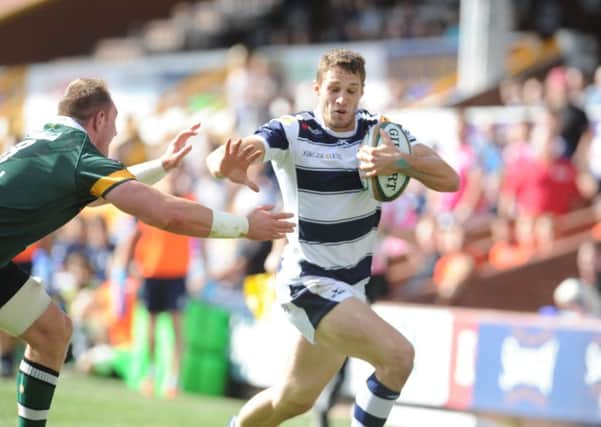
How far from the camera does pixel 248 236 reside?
624 centimetres

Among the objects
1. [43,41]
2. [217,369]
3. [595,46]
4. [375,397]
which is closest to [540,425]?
[375,397]

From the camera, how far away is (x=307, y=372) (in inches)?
277

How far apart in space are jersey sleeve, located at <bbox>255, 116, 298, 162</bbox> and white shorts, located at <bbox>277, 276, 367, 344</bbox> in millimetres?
704

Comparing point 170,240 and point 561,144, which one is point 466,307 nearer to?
point 561,144

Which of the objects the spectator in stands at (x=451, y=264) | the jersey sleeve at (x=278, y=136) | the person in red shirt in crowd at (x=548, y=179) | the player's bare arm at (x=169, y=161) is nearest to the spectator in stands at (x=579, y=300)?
the spectator in stands at (x=451, y=264)

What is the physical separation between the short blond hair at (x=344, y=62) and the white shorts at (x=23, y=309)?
1.97 m

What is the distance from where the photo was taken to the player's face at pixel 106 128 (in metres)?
6.62

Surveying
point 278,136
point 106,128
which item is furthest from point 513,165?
point 106,128

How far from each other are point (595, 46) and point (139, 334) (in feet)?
33.0

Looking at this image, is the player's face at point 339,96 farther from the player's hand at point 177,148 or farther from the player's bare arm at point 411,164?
the player's hand at point 177,148

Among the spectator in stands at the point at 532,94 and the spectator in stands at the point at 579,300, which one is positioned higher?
the spectator in stands at the point at 532,94

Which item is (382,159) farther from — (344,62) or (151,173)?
(151,173)

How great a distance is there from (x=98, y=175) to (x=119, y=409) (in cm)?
500

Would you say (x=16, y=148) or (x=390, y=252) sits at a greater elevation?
(x=16, y=148)
